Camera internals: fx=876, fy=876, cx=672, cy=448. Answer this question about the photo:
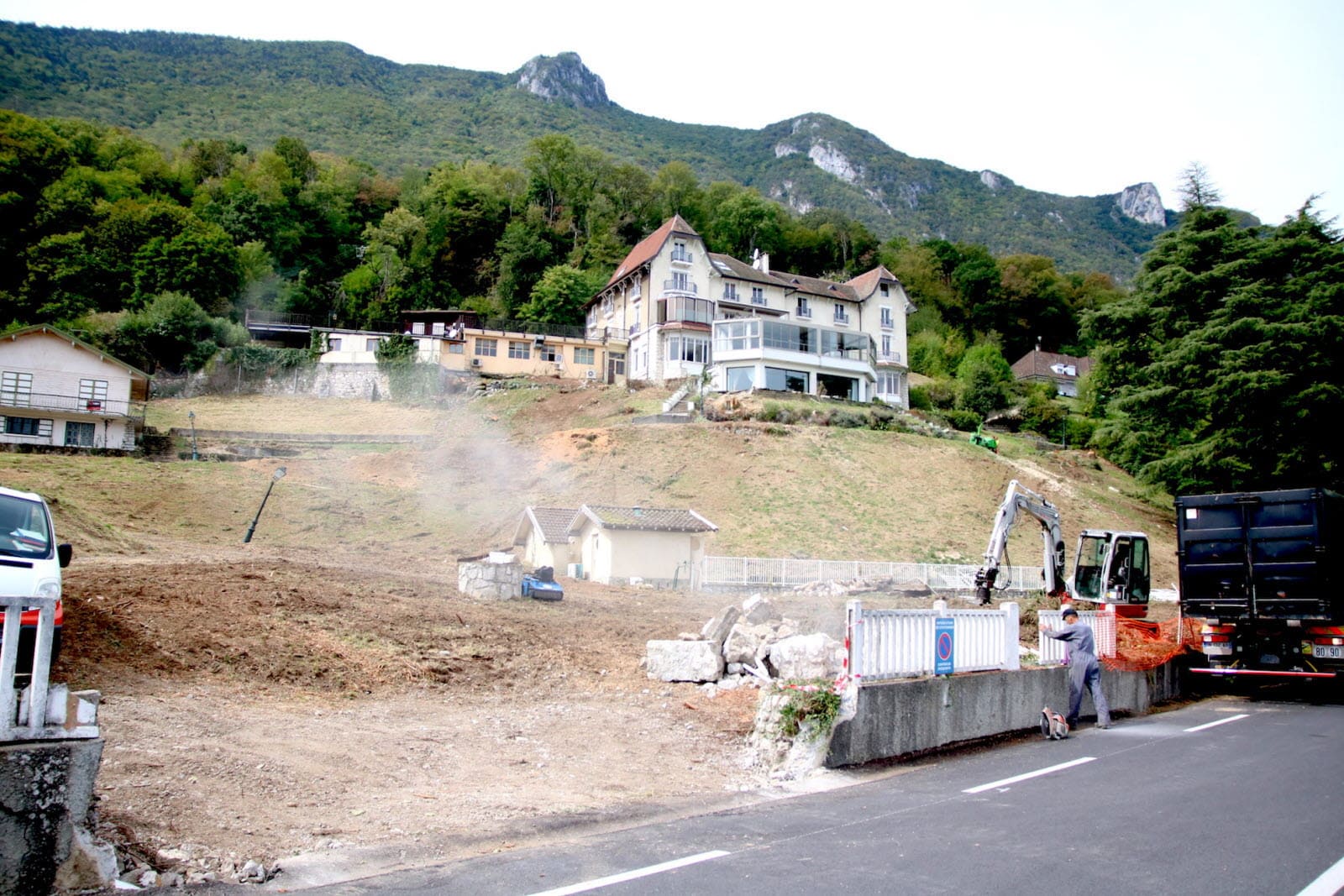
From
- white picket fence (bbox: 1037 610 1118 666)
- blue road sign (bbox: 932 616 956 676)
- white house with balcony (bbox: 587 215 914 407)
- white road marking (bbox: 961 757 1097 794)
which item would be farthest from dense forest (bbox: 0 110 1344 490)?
white road marking (bbox: 961 757 1097 794)

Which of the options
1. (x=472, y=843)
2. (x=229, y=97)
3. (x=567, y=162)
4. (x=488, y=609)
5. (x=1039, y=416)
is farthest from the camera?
(x=229, y=97)

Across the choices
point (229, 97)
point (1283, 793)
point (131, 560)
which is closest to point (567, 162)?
point (131, 560)

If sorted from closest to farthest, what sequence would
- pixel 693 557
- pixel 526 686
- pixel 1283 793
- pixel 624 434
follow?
pixel 1283 793, pixel 526 686, pixel 693 557, pixel 624 434

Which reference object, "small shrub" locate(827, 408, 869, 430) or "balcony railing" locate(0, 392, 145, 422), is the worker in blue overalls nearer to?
"small shrub" locate(827, 408, 869, 430)

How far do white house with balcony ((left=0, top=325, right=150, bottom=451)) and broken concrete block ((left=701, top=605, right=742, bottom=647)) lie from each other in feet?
150

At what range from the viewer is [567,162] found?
94.3 meters

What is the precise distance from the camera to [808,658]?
41.3 ft

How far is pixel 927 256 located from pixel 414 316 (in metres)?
63.2

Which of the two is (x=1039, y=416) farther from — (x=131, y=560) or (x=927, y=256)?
(x=131, y=560)

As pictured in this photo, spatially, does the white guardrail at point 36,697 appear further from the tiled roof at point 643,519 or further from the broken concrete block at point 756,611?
the tiled roof at point 643,519

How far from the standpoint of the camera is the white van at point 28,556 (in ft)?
26.0

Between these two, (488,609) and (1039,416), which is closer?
(488,609)

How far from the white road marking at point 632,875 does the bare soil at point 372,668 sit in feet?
4.29

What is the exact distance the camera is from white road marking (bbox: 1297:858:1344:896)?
537cm
